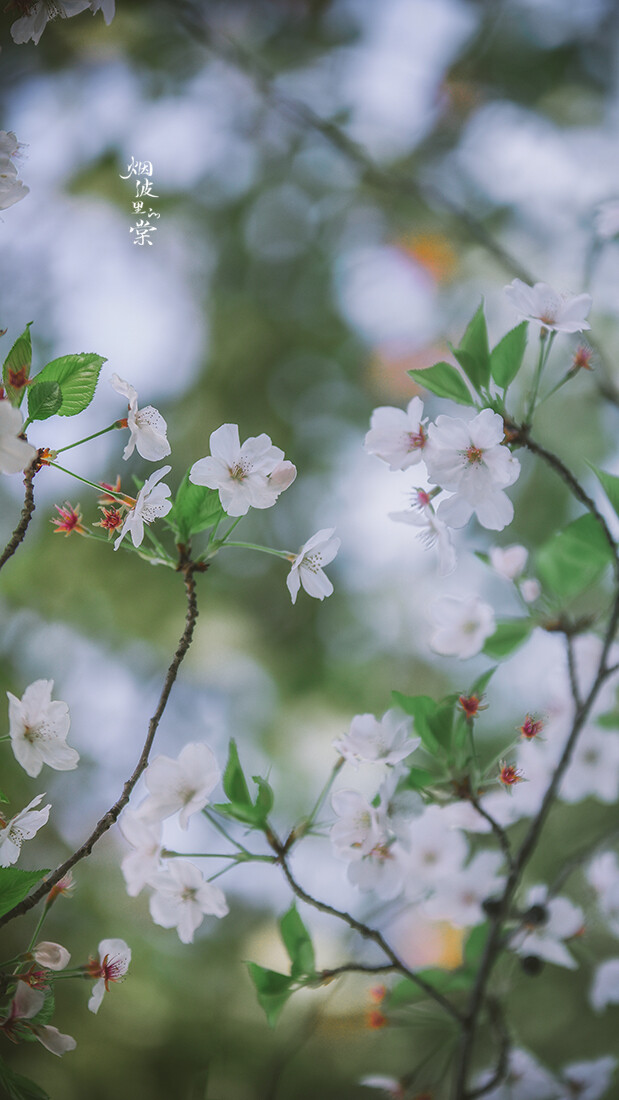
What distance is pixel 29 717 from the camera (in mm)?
401

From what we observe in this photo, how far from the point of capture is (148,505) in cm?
40

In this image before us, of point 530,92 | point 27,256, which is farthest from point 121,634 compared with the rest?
point 530,92

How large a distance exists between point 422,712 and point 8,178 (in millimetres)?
395

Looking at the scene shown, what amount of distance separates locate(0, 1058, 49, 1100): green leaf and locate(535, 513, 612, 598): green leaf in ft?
1.50

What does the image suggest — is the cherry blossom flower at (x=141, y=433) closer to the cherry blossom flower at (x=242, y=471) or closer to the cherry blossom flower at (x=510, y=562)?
the cherry blossom flower at (x=242, y=471)

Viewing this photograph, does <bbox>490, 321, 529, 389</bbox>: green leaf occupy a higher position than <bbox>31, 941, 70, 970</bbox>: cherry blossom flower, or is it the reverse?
<bbox>490, 321, 529, 389</bbox>: green leaf

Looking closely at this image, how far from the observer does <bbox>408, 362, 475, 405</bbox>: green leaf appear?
0.45m

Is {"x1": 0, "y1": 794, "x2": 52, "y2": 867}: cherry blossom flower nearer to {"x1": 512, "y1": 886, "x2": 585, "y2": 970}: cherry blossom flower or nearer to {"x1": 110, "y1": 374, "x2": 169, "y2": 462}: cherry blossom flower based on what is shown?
{"x1": 110, "y1": 374, "x2": 169, "y2": 462}: cherry blossom flower

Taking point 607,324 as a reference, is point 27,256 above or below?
below

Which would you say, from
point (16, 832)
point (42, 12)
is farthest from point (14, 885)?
point (42, 12)

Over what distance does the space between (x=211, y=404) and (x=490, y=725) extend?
0.77 metres

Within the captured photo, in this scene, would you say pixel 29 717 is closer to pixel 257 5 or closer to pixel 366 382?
pixel 366 382

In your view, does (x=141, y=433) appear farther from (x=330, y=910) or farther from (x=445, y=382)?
(x=330, y=910)

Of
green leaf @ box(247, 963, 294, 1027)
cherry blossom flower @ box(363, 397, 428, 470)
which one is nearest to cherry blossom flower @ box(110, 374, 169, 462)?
cherry blossom flower @ box(363, 397, 428, 470)
